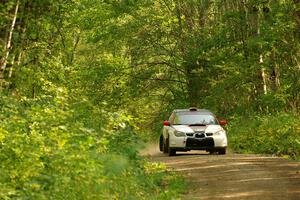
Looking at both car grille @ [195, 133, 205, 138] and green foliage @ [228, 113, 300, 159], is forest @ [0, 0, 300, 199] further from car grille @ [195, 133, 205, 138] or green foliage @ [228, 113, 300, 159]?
car grille @ [195, 133, 205, 138]

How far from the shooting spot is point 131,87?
3894cm

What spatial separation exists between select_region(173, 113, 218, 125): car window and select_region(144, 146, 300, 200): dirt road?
9.69 ft

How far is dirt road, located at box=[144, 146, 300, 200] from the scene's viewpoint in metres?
13.1

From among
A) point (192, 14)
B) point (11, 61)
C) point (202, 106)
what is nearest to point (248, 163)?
point (11, 61)

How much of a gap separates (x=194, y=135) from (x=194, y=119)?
40.2 inches

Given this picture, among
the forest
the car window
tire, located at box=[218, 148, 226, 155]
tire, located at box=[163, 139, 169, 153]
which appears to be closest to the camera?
the forest

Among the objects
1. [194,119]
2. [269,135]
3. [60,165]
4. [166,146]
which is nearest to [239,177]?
[60,165]

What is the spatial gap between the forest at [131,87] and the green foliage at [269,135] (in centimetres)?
7

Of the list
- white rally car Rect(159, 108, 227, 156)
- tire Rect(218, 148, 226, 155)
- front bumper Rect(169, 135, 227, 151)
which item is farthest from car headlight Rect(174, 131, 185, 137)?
tire Rect(218, 148, 226, 155)

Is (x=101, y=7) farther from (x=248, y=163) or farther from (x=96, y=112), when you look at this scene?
(x=96, y=112)

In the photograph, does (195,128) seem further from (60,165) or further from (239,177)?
(60,165)

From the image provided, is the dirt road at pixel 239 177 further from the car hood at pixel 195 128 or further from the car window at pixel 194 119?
the car window at pixel 194 119

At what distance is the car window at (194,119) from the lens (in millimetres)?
23453

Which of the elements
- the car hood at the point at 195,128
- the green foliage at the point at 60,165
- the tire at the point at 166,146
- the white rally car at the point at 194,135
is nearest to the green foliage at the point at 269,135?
the white rally car at the point at 194,135
